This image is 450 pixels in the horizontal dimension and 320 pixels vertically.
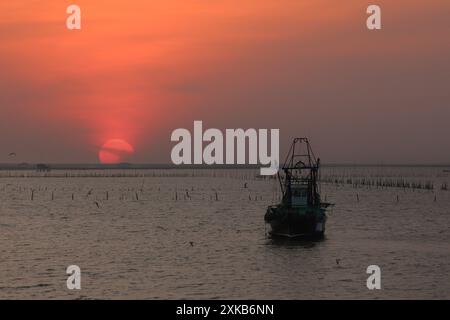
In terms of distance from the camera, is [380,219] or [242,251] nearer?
[242,251]

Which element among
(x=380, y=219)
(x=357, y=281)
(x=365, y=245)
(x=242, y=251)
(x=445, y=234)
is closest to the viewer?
(x=357, y=281)

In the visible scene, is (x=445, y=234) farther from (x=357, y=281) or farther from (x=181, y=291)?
(x=181, y=291)

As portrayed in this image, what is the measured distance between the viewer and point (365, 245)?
63125 millimetres

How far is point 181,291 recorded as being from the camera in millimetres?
39812

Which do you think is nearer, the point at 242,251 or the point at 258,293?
the point at 258,293

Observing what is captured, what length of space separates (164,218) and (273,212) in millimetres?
36154

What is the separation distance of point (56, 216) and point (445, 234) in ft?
188
